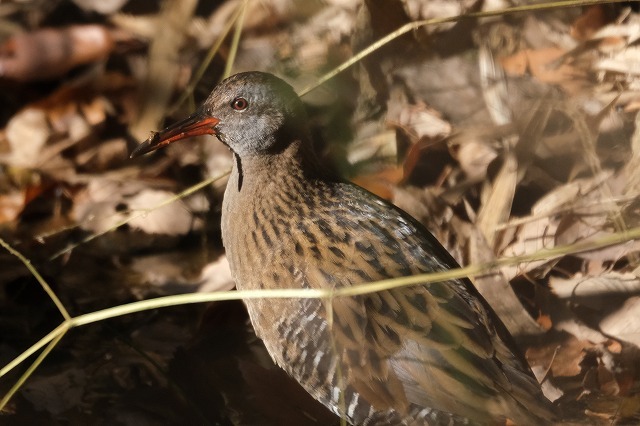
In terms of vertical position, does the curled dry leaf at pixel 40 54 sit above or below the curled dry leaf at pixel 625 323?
above

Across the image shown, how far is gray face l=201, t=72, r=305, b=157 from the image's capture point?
352cm

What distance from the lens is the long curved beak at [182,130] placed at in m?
Answer: 3.54

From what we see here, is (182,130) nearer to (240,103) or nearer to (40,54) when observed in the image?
(240,103)

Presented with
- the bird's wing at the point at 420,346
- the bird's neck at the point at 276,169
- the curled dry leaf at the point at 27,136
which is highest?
the curled dry leaf at the point at 27,136

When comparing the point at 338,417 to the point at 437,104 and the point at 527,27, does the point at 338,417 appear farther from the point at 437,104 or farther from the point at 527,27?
the point at 527,27

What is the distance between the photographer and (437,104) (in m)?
4.56

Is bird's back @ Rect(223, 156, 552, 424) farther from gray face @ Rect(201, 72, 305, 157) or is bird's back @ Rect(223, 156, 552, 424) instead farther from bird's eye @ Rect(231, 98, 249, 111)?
bird's eye @ Rect(231, 98, 249, 111)

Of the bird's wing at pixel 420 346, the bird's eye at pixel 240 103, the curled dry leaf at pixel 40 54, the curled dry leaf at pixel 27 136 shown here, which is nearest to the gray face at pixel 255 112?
the bird's eye at pixel 240 103

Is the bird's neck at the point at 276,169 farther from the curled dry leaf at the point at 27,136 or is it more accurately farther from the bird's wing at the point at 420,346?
the curled dry leaf at the point at 27,136

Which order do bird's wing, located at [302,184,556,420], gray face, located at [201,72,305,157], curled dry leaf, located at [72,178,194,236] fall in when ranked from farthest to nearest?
curled dry leaf, located at [72,178,194,236] → gray face, located at [201,72,305,157] → bird's wing, located at [302,184,556,420]

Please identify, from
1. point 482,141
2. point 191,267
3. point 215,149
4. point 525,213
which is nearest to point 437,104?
point 482,141

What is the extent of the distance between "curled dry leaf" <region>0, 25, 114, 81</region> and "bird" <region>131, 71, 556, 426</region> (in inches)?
62.0

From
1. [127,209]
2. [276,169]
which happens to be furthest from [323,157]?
[127,209]

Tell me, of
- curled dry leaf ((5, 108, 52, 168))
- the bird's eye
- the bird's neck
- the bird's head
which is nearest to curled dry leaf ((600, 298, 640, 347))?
the bird's neck
